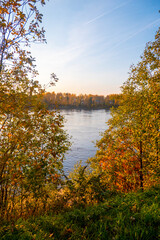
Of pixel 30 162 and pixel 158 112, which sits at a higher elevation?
pixel 158 112

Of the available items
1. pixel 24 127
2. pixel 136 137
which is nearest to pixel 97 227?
pixel 24 127

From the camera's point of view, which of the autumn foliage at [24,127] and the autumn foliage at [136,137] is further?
the autumn foliage at [136,137]

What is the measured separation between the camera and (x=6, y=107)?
5527 mm

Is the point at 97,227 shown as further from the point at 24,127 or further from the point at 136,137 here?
the point at 136,137

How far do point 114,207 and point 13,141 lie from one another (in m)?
4.95

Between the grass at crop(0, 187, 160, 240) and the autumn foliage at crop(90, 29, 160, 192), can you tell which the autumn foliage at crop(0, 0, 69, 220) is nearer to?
the grass at crop(0, 187, 160, 240)

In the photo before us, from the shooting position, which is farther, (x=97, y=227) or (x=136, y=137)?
(x=136, y=137)

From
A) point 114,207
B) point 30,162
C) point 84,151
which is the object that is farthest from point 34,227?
point 84,151

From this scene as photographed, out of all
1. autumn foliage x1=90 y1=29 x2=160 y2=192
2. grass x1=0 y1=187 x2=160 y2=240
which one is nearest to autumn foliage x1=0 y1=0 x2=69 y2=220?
grass x1=0 y1=187 x2=160 y2=240

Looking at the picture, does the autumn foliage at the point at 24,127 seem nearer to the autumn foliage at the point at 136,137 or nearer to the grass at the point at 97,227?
the grass at the point at 97,227

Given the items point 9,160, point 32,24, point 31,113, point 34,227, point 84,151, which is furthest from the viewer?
point 84,151

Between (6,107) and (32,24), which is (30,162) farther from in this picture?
(32,24)

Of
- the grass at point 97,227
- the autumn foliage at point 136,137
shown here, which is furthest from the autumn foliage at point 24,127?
the autumn foliage at point 136,137

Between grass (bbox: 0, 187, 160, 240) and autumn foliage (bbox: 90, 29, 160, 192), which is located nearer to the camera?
grass (bbox: 0, 187, 160, 240)
